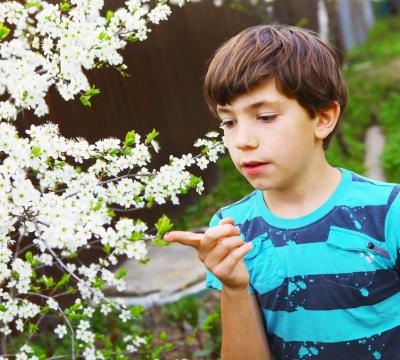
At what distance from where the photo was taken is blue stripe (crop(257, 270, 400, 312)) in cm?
177

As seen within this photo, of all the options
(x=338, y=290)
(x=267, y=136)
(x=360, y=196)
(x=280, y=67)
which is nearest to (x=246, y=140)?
(x=267, y=136)

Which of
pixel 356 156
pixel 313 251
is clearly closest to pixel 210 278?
pixel 313 251

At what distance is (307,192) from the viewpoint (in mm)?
1883

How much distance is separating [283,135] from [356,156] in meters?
6.49

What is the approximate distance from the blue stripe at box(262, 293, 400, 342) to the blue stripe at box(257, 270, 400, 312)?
0.02 m

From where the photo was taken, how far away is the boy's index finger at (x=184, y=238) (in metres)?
1.49

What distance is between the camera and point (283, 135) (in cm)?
177

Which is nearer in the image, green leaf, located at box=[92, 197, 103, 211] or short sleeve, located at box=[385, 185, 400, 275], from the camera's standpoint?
short sleeve, located at box=[385, 185, 400, 275]

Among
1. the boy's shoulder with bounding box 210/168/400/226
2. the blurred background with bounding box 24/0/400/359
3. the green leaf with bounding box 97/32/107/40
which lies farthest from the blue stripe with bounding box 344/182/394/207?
the blurred background with bounding box 24/0/400/359

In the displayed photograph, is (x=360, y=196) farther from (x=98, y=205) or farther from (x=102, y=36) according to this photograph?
(x=102, y=36)

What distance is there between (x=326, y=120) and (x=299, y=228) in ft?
1.11

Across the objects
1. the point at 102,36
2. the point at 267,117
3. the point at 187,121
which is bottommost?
the point at 267,117

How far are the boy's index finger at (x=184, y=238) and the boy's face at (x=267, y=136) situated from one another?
27cm

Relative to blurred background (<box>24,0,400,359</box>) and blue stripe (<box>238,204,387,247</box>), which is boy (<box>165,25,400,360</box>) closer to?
blue stripe (<box>238,204,387,247</box>)
